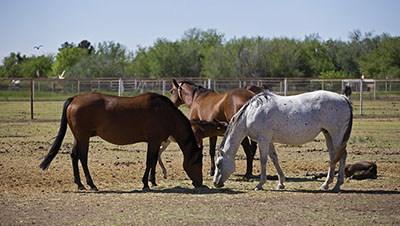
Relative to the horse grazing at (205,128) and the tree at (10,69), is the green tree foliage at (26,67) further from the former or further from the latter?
the horse grazing at (205,128)

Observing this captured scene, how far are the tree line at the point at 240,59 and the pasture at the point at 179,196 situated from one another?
5001 centimetres

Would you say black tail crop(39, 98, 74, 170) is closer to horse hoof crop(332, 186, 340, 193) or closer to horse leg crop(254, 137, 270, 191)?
horse leg crop(254, 137, 270, 191)

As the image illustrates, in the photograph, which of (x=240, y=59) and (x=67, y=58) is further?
(x=67, y=58)

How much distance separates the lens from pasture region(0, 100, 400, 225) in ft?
24.0

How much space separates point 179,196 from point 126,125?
1.68 metres

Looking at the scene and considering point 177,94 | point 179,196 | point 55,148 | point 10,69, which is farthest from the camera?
point 10,69

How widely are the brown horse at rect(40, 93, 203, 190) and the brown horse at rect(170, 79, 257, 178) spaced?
5.65 ft

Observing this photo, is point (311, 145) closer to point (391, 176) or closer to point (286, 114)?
point (391, 176)

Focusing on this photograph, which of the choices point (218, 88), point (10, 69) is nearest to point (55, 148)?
point (218, 88)

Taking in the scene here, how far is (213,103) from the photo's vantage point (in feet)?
40.5

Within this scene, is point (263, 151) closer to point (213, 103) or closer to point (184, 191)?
point (184, 191)

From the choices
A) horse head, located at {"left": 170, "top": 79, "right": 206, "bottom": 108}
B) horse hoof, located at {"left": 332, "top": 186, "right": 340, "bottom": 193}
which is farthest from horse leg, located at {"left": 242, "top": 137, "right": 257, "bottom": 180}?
horse head, located at {"left": 170, "top": 79, "right": 206, "bottom": 108}

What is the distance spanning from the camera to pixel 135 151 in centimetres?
1548

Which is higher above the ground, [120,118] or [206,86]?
[206,86]
